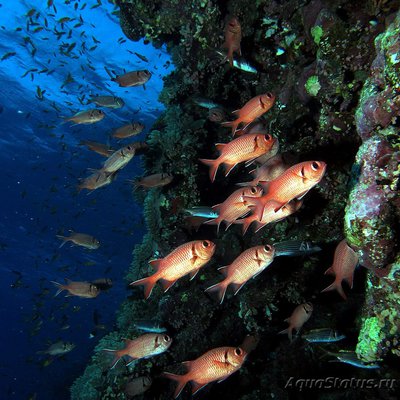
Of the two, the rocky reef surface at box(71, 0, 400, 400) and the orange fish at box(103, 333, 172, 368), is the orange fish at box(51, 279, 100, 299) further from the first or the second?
the orange fish at box(103, 333, 172, 368)

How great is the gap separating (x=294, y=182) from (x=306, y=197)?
8.65ft

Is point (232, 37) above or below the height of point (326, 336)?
above

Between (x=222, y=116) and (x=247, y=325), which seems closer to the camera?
(x=247, y=325)

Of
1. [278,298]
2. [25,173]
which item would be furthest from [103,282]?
[25,173]

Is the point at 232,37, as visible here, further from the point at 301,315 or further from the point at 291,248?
the point at 301,315

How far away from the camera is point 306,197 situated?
545 cm

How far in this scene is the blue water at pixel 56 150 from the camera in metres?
16.7

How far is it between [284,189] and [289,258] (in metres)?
3.72

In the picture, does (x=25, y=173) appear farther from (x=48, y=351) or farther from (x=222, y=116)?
(x=222, y=116)

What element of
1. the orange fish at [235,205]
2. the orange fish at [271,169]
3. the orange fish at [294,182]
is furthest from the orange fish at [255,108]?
the orange fish at [294,182]

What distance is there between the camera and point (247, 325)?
22.0 ft

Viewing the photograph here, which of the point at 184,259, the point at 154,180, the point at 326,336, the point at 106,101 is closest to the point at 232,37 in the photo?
the point at 106,101

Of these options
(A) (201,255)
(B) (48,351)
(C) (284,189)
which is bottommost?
(B) (48,351)

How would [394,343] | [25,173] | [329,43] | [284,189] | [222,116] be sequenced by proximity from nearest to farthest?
[284,189] < [394,343] < [329,43] < [222,116] < [25,173]
